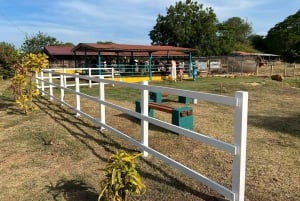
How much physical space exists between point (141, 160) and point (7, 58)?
27397 millimetres

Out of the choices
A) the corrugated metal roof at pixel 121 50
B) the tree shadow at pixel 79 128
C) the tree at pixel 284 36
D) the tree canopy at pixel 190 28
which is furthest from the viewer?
the tree at pixel 284 36

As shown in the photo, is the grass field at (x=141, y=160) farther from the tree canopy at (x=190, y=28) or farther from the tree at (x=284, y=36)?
the tree at (x=284, y=36)

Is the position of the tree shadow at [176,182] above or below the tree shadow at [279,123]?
below

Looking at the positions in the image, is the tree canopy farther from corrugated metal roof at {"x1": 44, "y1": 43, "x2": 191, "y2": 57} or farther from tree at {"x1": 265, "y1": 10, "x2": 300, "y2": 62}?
tree at {"x1": 265, "y1": 10, "x2": 300, "y2": 62}

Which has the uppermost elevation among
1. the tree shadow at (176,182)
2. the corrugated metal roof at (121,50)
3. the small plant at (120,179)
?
the corrugated metal roof at (121,50)

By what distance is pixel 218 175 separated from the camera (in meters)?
4.80

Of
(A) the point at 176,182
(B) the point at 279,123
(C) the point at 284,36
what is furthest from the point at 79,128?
(C) the point at 284,36

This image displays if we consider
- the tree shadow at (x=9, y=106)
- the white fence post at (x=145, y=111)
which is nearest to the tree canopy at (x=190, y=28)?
the tree shadow at (x=9, y=106)

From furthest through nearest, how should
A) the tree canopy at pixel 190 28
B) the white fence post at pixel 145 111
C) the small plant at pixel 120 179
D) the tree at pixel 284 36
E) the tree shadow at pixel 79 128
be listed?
the tree at pixel 284 36, the tree canopy at pixel 190 28, the tree shadow at pixel 79 128, the white fence post at pixel 145 111, the small plant at pixel 120 179

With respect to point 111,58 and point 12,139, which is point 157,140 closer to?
point 12,139

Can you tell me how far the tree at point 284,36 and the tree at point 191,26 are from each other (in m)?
28.2

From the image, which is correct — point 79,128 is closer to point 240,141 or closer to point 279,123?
point 279,123

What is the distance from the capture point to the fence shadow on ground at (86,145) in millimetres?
4324

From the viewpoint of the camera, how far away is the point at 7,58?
29.7 meters
